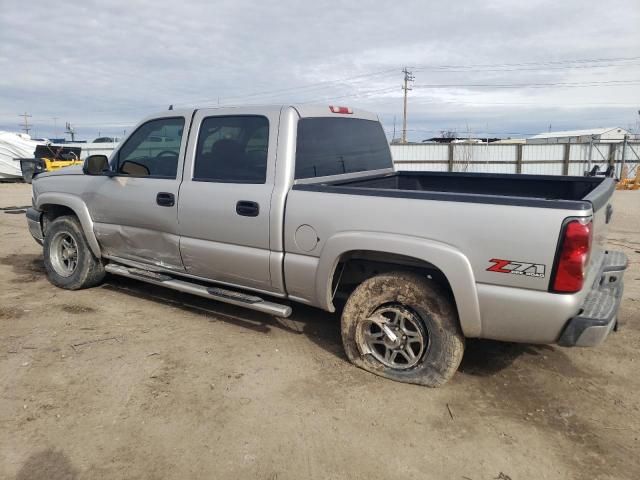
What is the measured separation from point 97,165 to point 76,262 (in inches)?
50.1

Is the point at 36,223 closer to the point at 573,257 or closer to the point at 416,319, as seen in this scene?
the point at 416,319

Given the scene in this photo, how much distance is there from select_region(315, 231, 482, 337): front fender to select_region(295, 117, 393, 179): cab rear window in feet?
2.56

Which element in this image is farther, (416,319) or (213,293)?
(213,293)

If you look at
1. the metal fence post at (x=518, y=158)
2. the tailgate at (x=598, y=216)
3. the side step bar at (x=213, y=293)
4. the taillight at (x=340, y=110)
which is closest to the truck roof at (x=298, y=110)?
the taillight at (x=340, y=110)

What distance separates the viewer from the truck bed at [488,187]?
3.04m

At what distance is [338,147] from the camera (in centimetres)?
439

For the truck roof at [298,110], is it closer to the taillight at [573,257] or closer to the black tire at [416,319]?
the black tire at [416,319]

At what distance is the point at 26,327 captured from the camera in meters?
4.53

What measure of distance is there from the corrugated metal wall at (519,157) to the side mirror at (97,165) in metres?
19.6

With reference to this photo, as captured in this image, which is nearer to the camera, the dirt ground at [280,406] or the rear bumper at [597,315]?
the dirt ground at [280,406]

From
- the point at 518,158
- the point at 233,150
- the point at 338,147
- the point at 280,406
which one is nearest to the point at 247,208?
the point at 233,150

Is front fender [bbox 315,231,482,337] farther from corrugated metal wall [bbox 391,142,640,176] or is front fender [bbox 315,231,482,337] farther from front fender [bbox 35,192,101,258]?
corrugated metal wall [bbox 391,142,640,176]

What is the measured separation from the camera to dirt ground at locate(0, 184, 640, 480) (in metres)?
2.71

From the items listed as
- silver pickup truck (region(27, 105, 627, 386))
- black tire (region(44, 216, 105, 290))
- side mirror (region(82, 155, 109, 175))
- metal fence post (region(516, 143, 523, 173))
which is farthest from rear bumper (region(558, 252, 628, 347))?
metal fence post (region(516, 143, 523, 173))
